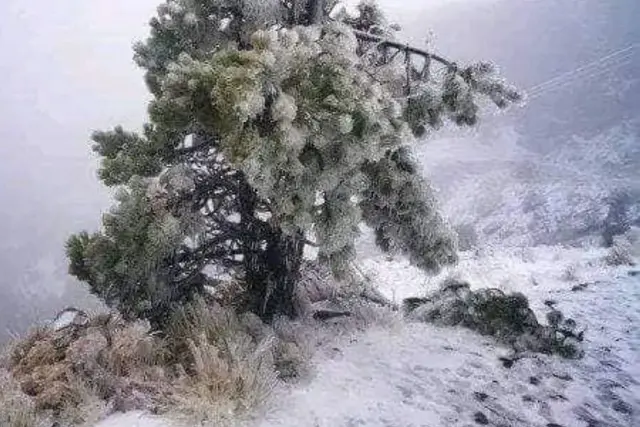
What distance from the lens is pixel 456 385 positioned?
5.39 metres

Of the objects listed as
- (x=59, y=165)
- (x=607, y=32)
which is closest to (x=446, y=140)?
(x=607, y=32)

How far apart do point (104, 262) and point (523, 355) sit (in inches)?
156

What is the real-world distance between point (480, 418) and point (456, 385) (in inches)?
21.0

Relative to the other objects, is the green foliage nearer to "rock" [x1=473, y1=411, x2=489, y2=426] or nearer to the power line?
"rock" [x1=473, y1=411, x2=489, y2=426]

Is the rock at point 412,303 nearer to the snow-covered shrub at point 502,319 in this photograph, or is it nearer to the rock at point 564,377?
the snow-covered shrub at point 502,319

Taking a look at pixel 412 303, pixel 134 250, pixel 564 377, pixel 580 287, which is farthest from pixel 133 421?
pixel 580 287

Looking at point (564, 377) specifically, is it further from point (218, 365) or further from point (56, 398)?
point (56, 398)

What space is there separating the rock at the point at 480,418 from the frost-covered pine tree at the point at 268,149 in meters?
1.68

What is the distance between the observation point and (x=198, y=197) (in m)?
5.61

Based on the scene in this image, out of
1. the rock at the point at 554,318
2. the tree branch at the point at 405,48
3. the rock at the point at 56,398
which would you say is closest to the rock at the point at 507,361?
the rock at the point at 554,318

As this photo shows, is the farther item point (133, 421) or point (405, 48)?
point (405, 48)

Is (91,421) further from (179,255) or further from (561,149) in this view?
(561,149)

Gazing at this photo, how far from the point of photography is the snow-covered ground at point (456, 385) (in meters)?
4.68

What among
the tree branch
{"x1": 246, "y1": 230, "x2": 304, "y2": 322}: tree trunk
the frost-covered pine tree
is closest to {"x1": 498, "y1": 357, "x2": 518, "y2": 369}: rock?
the frost-covered pine tree
